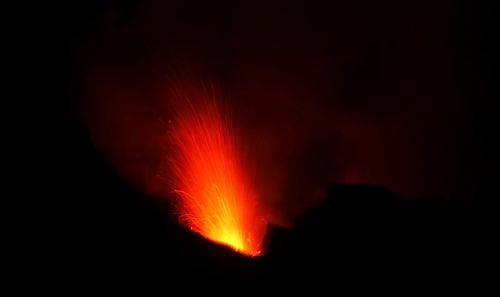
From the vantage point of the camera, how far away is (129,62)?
5.37 metres

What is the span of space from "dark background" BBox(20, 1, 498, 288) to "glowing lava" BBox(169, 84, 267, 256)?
1.21 ft

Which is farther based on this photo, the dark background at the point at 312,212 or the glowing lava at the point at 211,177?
the glowing lava at the point at 211,177

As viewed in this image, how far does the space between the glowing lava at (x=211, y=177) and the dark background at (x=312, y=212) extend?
14.5 inches

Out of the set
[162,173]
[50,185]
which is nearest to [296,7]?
[162,173]

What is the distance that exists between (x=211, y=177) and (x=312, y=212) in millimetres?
1695

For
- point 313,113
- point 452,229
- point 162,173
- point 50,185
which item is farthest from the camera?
point 313,113

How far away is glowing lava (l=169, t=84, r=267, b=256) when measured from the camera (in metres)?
4.13

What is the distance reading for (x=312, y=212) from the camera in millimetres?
3010

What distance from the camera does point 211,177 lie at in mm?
4574

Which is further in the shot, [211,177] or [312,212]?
[211,177]

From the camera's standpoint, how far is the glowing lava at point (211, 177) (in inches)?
163

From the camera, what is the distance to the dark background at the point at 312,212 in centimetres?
285

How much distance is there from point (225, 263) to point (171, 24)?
3032mm

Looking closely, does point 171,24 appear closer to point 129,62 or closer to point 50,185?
point 129,62
